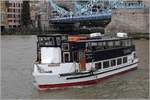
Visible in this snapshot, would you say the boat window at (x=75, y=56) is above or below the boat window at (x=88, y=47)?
below

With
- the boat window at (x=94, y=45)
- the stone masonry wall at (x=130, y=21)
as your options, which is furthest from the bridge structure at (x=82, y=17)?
the boat window at (x=94, y=45)

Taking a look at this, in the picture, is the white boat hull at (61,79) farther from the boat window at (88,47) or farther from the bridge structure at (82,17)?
the bridge structure at (82,17)

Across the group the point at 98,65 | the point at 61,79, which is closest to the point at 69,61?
the point at 61,79

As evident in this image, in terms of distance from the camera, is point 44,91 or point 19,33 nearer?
point 44,91

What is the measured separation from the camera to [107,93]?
11398mm

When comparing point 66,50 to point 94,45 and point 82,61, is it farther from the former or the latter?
point 94,45

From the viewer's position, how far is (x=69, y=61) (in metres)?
12.1

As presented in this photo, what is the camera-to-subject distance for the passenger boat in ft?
38.8

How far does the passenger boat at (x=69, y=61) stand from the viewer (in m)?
11.8

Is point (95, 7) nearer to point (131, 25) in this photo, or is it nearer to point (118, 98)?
point (131, 25)

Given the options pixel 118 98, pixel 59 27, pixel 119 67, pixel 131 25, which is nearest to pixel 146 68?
pixel 119 67

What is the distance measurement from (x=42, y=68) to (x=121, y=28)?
87.8 ft

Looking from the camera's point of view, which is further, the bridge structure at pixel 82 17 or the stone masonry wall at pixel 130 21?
the bridge structure at pixel 82 17

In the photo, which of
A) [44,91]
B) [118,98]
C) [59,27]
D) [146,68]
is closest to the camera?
[118,98]
